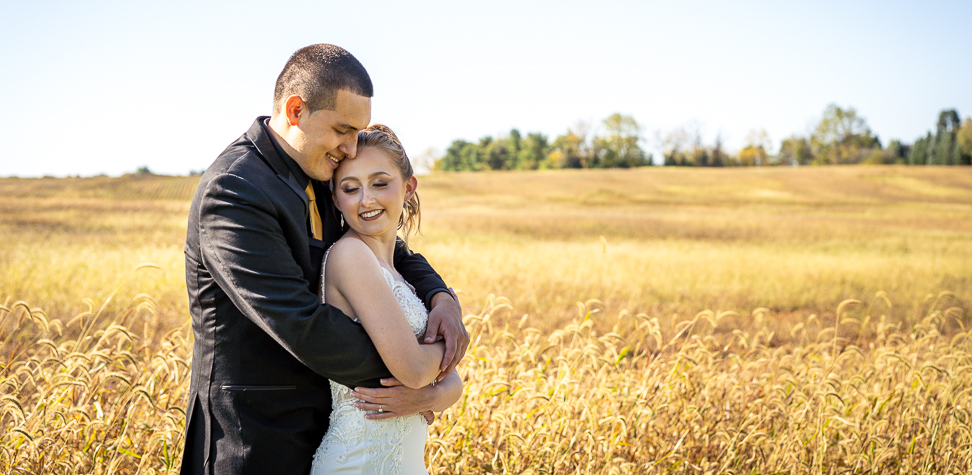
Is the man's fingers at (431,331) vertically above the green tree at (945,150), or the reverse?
→ the green tree at (945,150)

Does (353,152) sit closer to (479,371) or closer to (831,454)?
(479,371)

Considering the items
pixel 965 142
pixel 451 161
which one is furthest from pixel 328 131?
pixel 451 161

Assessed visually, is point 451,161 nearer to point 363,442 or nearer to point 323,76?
point 323,76

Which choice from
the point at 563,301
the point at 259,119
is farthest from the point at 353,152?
the point at 563,301

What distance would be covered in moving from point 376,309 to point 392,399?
14.7 inches

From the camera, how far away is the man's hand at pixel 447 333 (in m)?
2.32

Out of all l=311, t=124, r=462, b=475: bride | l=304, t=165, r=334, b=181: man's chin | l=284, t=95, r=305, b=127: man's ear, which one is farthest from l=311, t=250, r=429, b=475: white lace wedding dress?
l=284, t=95, r=305, b=127: man's ear

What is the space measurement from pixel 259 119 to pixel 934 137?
115 m

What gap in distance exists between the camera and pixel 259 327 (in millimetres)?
2150

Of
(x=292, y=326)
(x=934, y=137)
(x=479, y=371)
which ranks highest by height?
(x=934, y=137)

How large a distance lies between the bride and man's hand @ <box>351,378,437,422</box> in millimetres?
12

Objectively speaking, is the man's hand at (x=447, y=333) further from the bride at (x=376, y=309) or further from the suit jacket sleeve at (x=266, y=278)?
the suit jacket sleeve at (x=266, y=278)

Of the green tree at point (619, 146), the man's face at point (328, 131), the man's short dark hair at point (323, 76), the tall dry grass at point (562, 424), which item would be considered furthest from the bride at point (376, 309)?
the green tree at point (619, 146)

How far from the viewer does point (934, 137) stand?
90250mm
